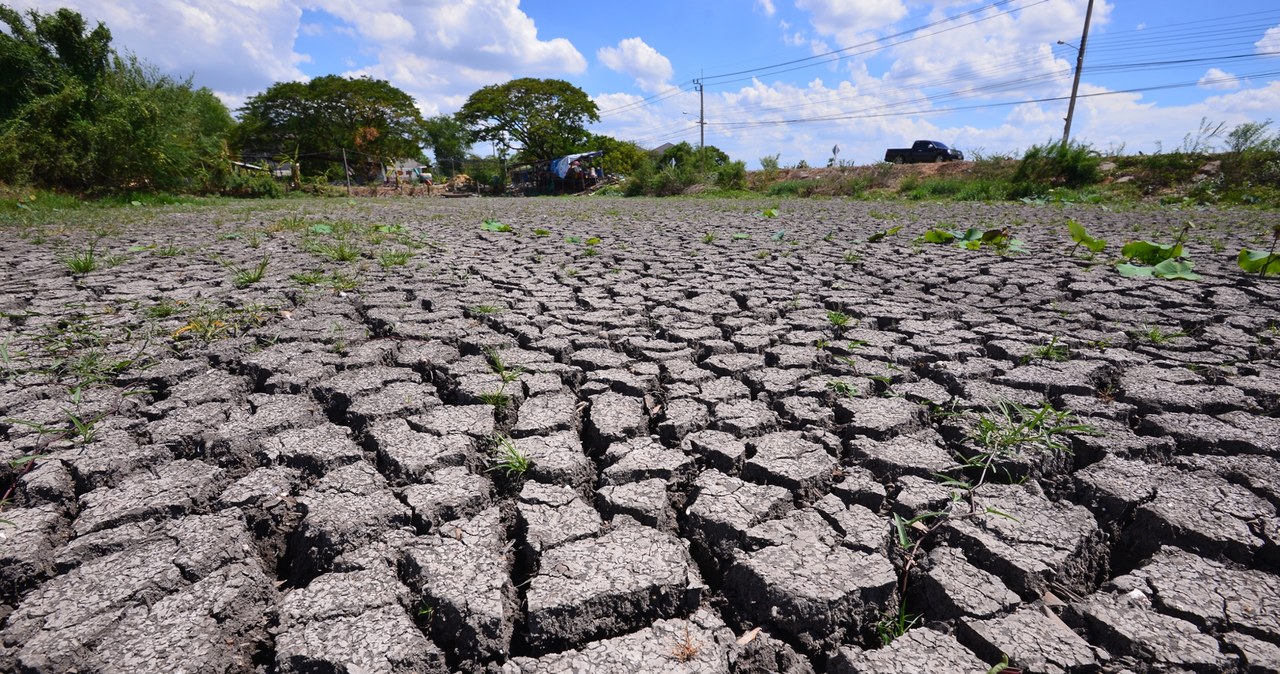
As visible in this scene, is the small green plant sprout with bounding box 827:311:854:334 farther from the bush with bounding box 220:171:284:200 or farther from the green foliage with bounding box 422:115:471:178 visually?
the green foliage with bounding box 422:115:471:178

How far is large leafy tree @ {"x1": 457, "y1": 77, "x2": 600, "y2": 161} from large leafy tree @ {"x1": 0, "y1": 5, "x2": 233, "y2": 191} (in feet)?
78.4

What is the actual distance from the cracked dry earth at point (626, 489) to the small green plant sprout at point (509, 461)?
0.01m

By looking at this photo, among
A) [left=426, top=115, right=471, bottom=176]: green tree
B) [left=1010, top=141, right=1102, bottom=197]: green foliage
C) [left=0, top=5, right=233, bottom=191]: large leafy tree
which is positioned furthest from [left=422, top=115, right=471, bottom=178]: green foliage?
[left=1010, top=141, right=1102, bottom=197]: green foliage

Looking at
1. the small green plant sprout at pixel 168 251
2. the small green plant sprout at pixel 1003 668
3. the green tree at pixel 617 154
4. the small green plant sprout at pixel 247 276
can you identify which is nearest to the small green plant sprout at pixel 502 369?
the small green plant sprout at pixel 1003 668

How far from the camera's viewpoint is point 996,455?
1651 mm

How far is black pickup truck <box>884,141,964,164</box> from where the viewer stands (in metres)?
27.2

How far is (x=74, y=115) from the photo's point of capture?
12281mm

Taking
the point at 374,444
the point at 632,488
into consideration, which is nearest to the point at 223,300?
the point at 374,444

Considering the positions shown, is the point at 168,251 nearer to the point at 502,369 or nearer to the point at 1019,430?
the point at 502,369

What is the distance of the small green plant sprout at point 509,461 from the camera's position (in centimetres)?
163

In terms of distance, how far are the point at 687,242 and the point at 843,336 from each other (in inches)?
136

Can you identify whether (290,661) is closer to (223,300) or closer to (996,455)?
(996,455)

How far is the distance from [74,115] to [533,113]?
2614 cm

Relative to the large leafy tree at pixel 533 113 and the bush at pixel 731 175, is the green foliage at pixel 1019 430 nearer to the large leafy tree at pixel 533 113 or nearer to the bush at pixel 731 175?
the bush at pixel 731 175
